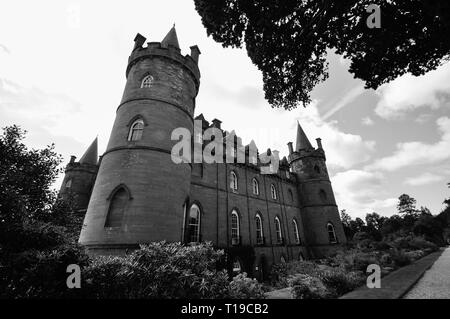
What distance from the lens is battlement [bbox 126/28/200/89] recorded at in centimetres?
1408

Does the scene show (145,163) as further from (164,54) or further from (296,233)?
(296,233)

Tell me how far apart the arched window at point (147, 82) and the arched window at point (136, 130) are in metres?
2.56

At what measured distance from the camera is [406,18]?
6965 millimetres

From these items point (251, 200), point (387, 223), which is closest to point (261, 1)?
point (251, 200)

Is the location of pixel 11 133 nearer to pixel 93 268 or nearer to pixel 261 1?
pixel 93 268

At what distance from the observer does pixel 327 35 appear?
864 cm

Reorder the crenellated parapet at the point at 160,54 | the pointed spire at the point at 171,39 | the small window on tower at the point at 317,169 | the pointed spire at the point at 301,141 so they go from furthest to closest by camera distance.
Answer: the pointed spire at the point at 301,141
the small window on tower at the point at 317,169
the pointed spire at the point at 171,39
the crenellated parapet at the point at 160,54

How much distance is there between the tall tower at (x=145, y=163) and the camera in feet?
33.1

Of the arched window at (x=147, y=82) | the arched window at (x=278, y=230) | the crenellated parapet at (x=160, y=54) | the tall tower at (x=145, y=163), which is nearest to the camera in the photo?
the tall tower at (x=145, y=163)

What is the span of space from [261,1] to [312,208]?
24.9m

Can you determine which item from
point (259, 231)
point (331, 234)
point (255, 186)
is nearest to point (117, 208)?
point (259, 231)

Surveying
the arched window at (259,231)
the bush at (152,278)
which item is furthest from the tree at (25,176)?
the arched window at (259,231)

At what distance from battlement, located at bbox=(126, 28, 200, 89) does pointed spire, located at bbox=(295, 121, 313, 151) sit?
19.2 metres

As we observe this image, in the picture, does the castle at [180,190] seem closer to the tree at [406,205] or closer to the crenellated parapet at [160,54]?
the crenellated parapet at [160,54]
